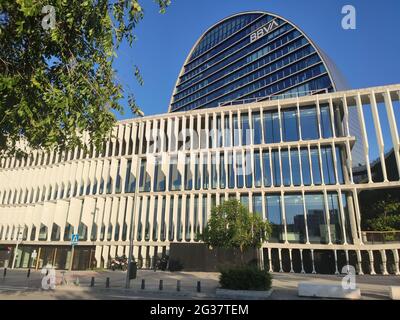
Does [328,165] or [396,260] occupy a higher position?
[328,165]

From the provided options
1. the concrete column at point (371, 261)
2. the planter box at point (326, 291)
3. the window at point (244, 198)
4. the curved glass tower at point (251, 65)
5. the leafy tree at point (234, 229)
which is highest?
the curved glass tower at point (251, 65)

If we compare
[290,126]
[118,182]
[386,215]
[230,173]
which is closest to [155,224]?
[118,182]

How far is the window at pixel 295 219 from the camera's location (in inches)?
1318

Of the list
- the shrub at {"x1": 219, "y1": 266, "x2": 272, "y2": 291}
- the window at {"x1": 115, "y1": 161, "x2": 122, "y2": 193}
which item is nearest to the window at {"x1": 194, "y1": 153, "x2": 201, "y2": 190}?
the window at {"x1": 115, "y1": 161, "x2": 122, "y2": 193}

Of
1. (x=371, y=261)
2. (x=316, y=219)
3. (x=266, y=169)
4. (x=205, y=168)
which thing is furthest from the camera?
(x=205, y=168)

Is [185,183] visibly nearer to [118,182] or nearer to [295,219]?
[118,182]

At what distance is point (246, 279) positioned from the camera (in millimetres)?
16203

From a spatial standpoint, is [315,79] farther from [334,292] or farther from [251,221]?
[334,292]

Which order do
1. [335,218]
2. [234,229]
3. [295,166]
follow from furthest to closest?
[295,166]
[335,218]
[234,229]

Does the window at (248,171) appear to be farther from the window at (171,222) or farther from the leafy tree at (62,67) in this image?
the leafy tree at (62,67)

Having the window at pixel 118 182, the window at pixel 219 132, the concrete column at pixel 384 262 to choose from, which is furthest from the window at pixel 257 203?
the window at pixel 118 182

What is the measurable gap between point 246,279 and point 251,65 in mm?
69980

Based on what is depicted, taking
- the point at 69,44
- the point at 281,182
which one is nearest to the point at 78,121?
the point at 69,44

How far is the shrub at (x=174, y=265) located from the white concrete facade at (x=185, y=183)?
4.10 meters
